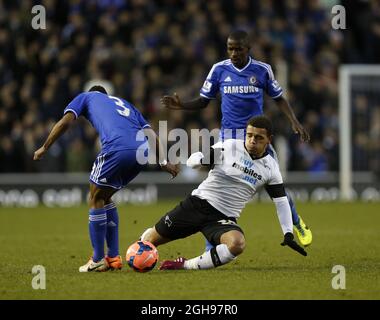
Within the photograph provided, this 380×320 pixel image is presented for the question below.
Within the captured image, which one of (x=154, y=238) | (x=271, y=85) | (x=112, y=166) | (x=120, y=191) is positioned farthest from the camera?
(x=120, y=191)

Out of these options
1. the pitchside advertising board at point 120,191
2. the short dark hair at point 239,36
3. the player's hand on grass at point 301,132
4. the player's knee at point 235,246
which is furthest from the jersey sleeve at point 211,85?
the pitchside advertising board at point 120,191

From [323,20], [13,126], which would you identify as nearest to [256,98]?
[13,126]

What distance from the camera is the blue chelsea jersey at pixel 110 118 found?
9.10 m

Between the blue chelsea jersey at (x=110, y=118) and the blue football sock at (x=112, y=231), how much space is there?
0.66 meters

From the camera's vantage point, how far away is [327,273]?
8.81 m

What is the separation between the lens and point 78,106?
30.1 feet

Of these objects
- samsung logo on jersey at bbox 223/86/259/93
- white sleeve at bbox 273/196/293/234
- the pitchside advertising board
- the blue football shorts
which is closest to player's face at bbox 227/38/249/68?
samsung logo on jersey at bbox 223/86/259/93

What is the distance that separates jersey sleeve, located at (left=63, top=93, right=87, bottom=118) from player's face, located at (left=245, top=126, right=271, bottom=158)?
1669 millimetres

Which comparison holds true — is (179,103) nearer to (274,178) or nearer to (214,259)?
(274,178)

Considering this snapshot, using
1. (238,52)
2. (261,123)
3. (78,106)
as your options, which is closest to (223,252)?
(261,123)

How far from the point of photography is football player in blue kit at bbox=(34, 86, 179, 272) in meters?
9.06

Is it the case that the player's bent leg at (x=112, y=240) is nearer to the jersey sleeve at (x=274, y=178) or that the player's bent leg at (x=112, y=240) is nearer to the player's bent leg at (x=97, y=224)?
the player's bent leg at (x=97, y=224)

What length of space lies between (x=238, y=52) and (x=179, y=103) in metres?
0.85

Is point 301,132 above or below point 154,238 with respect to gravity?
above
